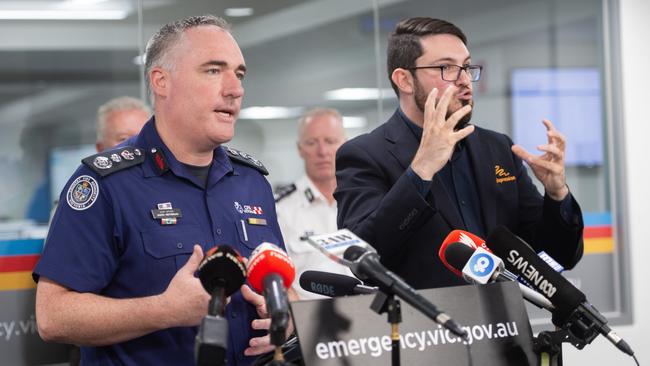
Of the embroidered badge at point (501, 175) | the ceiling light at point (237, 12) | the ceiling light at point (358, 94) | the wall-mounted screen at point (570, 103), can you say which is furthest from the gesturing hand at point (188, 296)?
the wall-mounted screen at point (570, 103)

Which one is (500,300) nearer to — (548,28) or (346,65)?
(346,65)

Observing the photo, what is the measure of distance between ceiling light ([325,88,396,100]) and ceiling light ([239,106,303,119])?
19cm

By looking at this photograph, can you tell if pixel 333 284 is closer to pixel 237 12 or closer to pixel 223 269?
pixel 223 269

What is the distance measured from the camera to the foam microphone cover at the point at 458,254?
Answer: 1.79 m

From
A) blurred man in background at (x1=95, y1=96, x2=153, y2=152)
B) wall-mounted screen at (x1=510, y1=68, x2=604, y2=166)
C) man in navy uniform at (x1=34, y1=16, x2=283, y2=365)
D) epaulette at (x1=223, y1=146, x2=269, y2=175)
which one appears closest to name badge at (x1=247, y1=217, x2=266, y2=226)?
man in navy uniform at (x1=34, y1=16, x2=283, y2=365)

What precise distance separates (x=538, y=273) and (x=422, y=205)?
1.59 feet

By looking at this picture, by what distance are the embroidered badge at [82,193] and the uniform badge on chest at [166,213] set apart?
134 millimetres

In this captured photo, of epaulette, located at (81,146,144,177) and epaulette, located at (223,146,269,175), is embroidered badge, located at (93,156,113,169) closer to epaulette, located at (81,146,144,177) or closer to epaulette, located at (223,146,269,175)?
epaulette, located at (81,146,144,177)

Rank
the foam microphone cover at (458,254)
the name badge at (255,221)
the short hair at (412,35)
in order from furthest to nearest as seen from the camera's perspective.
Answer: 1. the short hair at (412,35)
2. the name badge at (255,221)
3. the foam microphone cover at (458,254)

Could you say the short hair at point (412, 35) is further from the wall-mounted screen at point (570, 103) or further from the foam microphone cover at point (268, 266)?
the wall-mounted screen at point (570, 103)

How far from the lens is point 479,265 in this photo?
5.84 feet

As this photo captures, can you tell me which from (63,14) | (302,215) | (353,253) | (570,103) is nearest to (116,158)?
(353,253)

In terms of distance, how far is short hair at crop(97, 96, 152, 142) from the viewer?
4.01 m

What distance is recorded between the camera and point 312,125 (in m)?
4.54
